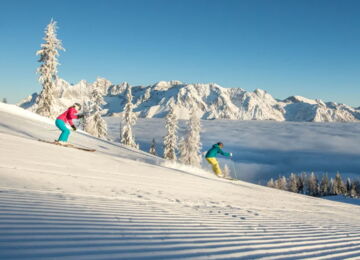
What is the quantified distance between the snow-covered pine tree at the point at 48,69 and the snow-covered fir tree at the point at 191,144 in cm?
2230

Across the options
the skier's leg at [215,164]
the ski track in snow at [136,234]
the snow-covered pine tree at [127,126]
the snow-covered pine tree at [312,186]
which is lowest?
the snow-covered pine tree at [312,186]

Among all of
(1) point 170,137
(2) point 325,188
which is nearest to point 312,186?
(2) point 325,188

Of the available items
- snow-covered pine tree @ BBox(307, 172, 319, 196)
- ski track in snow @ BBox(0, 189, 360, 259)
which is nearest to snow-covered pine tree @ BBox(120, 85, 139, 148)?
ski track in snow @ BBox(0, 189, 360, 259)

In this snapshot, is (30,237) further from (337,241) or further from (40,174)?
(337,241)

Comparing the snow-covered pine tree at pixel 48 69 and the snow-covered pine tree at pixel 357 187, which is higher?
the snow-covered pine tree at pixel 48 69

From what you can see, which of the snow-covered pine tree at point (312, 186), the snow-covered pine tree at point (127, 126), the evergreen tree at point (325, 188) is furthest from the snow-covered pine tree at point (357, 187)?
the snow-covered pine tree at point (127, 126)

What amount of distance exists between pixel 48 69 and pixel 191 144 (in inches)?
1000

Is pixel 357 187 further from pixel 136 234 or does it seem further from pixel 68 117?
pixel 136 234

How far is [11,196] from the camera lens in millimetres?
5625

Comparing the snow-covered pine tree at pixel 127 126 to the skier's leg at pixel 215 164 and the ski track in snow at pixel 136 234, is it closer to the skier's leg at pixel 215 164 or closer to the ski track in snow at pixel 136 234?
the skier's leg at pixel 215 164

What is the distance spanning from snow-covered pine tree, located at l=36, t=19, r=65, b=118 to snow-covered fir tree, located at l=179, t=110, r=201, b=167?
73.2ft

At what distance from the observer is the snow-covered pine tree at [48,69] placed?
41906 mm

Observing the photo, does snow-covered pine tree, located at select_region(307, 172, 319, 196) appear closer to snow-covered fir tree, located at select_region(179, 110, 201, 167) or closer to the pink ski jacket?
snow-covered fir tree, located at select_region(179, 110, 201, 167)

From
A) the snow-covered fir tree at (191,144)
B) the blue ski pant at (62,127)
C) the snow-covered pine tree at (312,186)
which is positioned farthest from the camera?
the snow-covered pine tree at (312,186)
